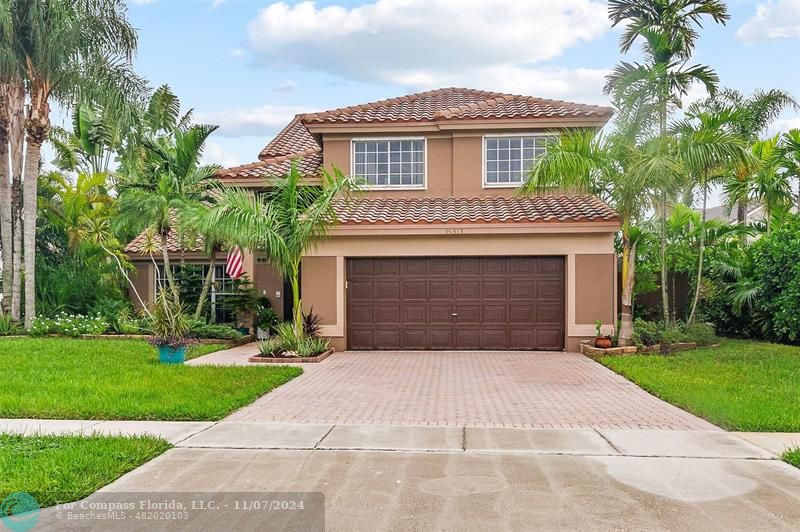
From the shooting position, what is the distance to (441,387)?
35.9 ft

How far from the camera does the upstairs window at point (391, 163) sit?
1858 cm

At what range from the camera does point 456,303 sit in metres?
16.2

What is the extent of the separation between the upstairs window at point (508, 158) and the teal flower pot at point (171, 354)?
9533mm

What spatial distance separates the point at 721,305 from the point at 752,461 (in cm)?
1332

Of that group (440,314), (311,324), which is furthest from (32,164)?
(440,314)

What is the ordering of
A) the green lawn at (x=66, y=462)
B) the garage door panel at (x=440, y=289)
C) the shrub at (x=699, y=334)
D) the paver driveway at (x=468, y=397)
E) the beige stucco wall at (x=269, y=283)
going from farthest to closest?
1. the beige stucco wall at (x=269, y=283)
2. the garage door panel at (x=440, y=289)
3. the shrub at (x=699, y=334)
4. the paver driveway at (x=468, y=397)
5. the green lawn at (x=66, y=462)

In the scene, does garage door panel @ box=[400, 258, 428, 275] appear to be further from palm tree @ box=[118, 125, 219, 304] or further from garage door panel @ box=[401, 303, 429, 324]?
palm tree @ box=[118, 125, 219, 304]

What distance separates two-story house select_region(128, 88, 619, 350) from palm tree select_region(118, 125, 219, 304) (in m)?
3.24

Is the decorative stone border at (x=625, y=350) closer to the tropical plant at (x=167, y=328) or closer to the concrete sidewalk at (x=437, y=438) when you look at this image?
the concrete sidewalk at (x=437, y=438)

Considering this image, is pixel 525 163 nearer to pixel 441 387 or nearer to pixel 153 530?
pixel 441 387

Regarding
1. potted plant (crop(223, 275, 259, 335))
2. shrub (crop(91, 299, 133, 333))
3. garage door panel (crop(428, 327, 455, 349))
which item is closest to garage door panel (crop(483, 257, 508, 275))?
garage door panel (crop(428, 327, 455, 349))

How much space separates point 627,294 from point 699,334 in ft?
9.53

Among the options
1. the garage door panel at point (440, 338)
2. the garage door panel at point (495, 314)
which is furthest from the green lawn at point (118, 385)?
the garage door panel at point (495, 314)

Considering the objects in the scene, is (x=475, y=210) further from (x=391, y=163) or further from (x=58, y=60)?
(x=58, y=60)
